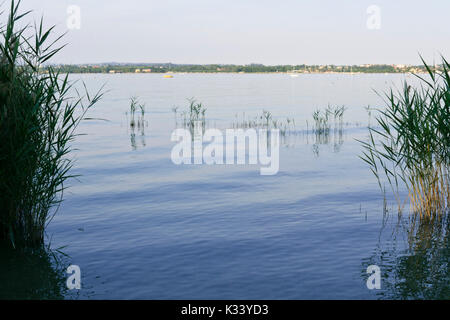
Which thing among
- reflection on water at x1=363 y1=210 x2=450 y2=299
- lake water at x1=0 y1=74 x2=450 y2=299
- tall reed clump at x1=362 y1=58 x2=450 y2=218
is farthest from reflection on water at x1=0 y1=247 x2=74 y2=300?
tall reed clump at x1=362 y1=58 x2=450 y2=218

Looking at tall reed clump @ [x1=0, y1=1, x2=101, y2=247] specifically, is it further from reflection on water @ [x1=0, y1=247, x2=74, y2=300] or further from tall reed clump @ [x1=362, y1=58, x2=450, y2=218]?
tall reed clump @ [x1=362, y1=58, x2=450, y2=218]

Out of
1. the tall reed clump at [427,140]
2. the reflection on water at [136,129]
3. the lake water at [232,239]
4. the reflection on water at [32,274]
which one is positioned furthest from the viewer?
the reflection on water at [136,129]

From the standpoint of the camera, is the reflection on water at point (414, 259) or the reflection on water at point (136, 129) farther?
the reflection on water at point (136, 129)

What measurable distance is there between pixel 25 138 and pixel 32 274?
9.22ft

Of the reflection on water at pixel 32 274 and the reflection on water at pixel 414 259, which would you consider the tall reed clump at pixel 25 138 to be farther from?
the reflection on water at pixel 414 259

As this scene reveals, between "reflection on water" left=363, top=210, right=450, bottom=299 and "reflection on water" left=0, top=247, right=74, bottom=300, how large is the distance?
6.24 meters

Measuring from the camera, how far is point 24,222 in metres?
10.7

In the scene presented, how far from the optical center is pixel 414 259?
35.1 feet

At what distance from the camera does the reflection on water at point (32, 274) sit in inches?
356

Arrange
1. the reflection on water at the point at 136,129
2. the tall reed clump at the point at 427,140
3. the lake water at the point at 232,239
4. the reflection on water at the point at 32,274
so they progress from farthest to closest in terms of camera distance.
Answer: the reflection on water at the point at 136,129 → the tall reed clump at the point at 427,140 → the lake water at the point at 232,239 → the reflection on water at the point at 32,274

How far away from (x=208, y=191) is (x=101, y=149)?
12.1m

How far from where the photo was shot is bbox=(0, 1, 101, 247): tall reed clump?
9.88 meters

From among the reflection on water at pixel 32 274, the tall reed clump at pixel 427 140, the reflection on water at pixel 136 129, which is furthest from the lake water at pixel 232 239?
the reflection on water at pixel 136 129

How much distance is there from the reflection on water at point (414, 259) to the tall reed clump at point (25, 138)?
23.7 feet
